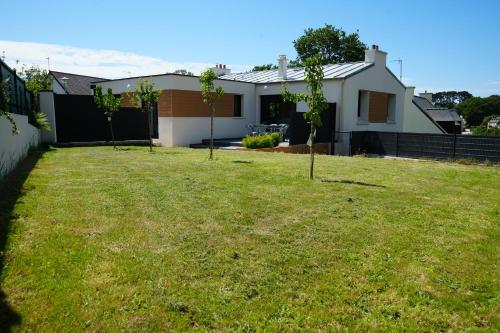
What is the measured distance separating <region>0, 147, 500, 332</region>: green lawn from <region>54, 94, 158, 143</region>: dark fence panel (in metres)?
12.0

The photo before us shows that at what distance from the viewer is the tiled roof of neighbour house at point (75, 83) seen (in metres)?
32.3

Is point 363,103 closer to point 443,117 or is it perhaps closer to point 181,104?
point 181,104

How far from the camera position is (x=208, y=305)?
10.8ft

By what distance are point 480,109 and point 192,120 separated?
314 feet

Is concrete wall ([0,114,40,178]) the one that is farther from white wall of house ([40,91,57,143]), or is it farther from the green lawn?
white wall of house ([40,91,57,143])

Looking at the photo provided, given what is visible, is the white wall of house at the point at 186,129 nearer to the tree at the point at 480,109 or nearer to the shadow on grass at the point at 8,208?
the shadow on grass at the point at 8,208

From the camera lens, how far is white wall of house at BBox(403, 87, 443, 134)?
28875mm

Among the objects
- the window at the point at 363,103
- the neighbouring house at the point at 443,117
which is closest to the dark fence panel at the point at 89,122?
the window at the point at 363,103

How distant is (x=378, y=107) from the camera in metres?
24.0

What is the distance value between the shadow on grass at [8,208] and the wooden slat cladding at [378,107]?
18.5 m

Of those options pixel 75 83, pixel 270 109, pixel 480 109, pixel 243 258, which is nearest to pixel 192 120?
pixel 270 109

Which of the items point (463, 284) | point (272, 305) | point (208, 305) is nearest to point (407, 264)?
point (463, 284)

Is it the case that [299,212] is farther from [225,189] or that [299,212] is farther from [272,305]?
[272,305]

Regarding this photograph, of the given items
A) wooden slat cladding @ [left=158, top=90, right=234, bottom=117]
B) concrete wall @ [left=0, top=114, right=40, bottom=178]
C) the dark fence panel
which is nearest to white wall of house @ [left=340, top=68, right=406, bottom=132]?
wooden slat cladding @ [left=158, top=90, right=234, bottom=117]
